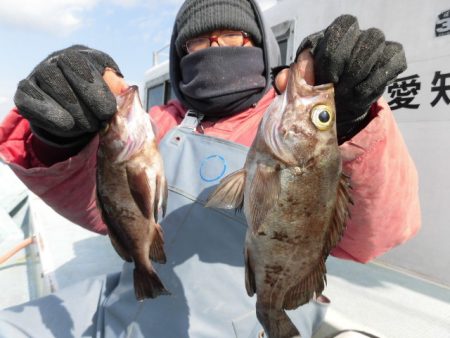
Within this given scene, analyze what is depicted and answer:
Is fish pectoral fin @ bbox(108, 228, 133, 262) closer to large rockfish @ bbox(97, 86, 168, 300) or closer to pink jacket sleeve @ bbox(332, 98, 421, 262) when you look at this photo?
large rockfish @ bbox(97, 86, 168, 300)

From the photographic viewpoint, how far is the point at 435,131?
3.88 m

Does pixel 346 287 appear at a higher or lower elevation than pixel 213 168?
lower

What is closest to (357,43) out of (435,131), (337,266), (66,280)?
(435,131)

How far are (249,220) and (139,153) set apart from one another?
2.35 feet

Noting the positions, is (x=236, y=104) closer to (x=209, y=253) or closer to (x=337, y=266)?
(x=209, y=253)

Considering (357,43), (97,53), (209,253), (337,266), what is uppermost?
(357,43)

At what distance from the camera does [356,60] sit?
1.51 meters

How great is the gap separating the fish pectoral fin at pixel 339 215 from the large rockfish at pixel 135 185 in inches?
34.3

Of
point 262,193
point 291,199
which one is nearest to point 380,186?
point 291,199

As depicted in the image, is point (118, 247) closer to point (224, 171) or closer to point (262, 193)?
point (224, 171)

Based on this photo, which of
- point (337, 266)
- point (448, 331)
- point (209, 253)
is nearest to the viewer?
point (209, 253)

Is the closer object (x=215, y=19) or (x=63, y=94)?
(x=63, y=94)

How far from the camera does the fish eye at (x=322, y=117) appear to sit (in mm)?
1591

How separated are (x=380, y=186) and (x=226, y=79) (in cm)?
120
